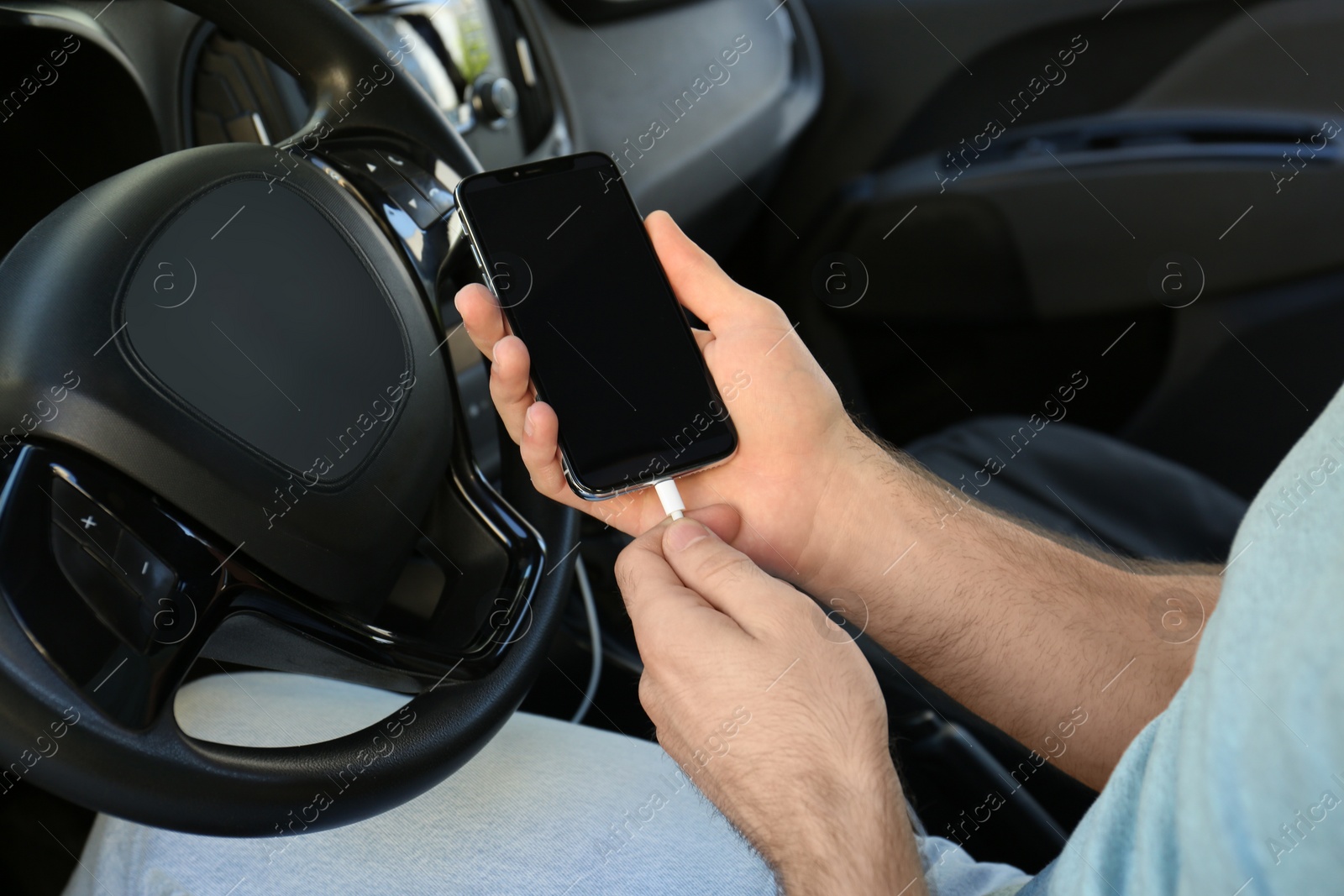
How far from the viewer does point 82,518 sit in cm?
43

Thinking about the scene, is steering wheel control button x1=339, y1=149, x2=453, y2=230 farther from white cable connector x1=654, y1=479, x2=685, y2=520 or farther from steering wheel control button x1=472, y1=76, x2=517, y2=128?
steering wheel control button x1=472, y1=76, x2=517, y2=128

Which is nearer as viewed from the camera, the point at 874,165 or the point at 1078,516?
the point at 1078,516

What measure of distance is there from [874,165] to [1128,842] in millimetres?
1265

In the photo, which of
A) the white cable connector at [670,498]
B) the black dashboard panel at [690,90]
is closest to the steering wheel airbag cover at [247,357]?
the white cable connector at [670,498]

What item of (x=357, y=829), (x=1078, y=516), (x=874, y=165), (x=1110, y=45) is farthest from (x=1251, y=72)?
(x=357, y=829)

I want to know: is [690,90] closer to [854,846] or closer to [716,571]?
[716,571]

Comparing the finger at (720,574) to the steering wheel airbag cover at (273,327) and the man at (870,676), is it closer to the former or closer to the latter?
the man at (870,676)

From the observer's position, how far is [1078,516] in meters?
0.95

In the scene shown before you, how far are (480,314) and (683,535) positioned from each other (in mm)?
188

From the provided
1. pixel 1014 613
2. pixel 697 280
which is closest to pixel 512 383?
pixel 697 280

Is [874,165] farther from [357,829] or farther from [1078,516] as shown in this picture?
[357,829]

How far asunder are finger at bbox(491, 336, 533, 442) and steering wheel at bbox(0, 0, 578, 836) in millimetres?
47

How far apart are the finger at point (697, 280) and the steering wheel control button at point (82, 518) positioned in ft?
1.19

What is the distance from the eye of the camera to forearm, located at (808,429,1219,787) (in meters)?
0.64
